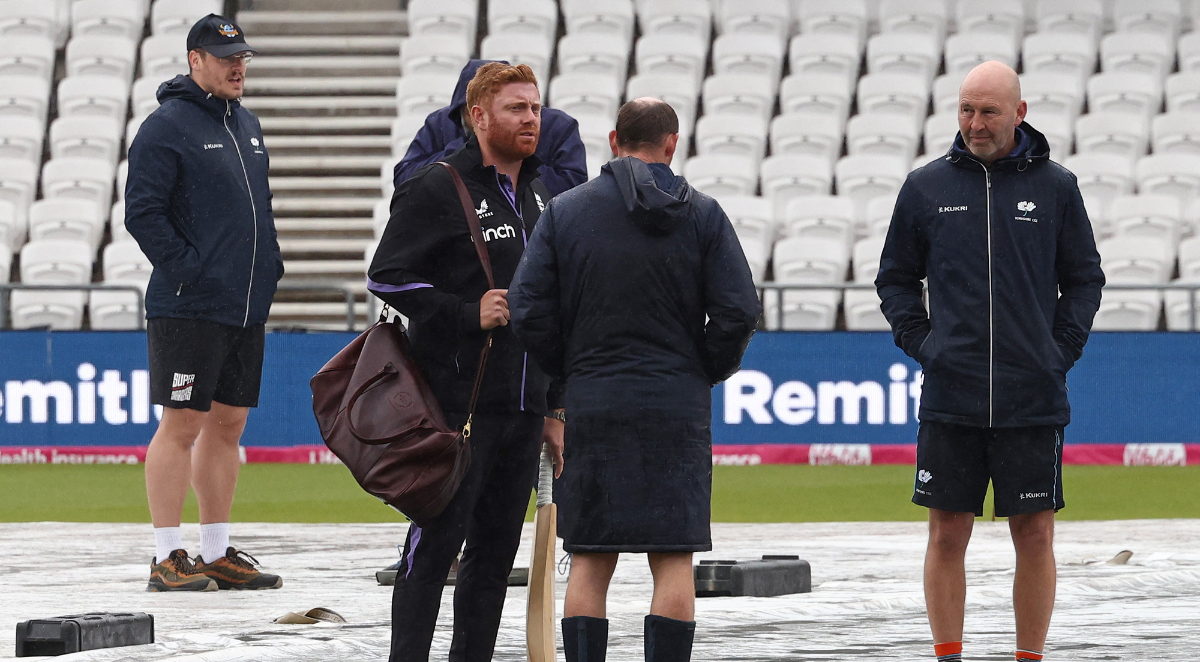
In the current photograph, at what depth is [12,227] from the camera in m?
18.8

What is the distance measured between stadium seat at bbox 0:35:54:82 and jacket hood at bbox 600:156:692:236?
690 inches

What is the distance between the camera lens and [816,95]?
19.9m

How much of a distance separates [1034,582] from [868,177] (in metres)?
13.3

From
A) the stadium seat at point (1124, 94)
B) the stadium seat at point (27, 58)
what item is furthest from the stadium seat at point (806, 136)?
the stadium seat at point (27, 58)

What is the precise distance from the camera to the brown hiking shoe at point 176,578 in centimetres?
770

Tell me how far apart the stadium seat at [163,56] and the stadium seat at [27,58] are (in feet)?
3.94

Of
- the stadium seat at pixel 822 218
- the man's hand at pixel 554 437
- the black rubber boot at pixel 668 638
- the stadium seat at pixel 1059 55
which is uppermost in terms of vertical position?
the stadium seat at pixel 1059 55

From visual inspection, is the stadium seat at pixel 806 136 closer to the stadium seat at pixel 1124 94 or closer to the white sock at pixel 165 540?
the stadium seat at pixel 1124 94

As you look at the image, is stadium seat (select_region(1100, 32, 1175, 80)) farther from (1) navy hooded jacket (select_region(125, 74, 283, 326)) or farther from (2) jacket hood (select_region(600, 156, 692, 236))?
(2) jacket hood (select_region(600, 156, 692, 236))

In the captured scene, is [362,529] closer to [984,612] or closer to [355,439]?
[984,612]

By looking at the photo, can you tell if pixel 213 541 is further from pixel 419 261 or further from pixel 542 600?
pixel 419 261

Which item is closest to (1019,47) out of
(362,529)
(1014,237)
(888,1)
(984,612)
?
(888,1)

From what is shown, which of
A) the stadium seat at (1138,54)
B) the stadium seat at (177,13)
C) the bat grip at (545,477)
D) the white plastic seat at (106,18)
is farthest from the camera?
the white plastic seat at (106,18)

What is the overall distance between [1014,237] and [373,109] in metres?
16.7
